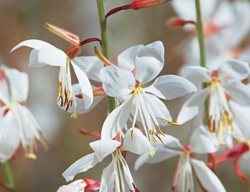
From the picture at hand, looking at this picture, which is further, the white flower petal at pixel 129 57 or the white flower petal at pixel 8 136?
the white flower petal at pixel 8 136

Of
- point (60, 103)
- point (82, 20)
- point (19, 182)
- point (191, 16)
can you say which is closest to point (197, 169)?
point (60, 103)

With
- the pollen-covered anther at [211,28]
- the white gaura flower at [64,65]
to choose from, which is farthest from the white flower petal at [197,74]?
the pollen-covered anther at [211,28]

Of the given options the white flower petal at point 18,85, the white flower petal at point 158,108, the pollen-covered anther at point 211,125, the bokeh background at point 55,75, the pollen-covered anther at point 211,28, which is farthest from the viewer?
the bokeh background at point 55,75

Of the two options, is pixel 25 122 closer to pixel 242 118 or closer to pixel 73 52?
pixel 73 52

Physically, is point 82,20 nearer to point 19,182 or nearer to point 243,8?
point 19,182

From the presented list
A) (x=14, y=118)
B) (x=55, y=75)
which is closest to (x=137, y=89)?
(x=14, y=118)

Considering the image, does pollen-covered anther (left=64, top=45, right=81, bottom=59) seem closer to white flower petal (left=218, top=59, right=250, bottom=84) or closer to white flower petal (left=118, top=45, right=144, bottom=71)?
white flower petal (left=118, top=45, right=144, bottom=71)

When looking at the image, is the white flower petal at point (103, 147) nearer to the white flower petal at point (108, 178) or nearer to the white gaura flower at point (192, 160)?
the white flower petal at point (108, 178)

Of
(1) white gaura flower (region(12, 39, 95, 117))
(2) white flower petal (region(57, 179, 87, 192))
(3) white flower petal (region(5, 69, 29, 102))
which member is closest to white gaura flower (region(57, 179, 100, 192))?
(2) white flower petal (region(57, 179, 87, 192))
